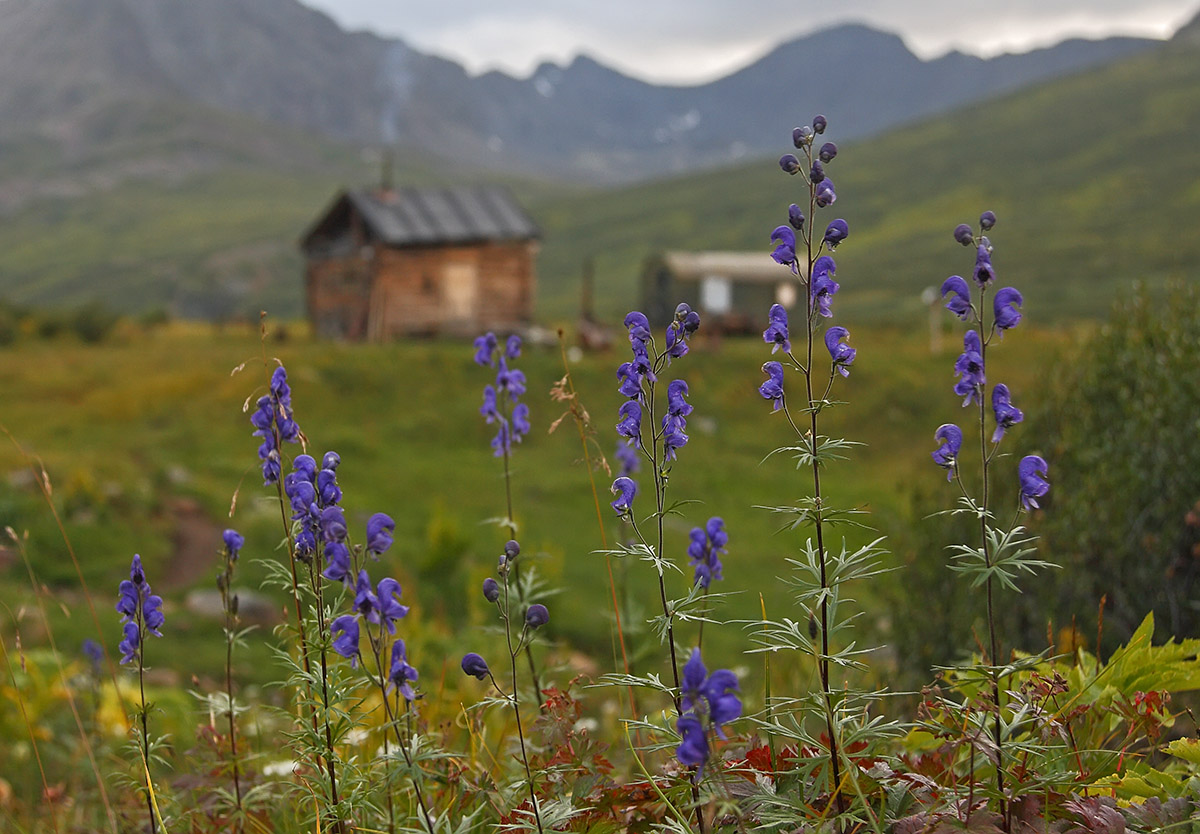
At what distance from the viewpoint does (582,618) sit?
1543cm

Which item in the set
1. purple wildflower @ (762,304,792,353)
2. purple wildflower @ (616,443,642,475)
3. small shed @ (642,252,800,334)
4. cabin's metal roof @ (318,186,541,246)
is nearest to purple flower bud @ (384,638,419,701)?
purple wildflower @ (762,304,792,353)

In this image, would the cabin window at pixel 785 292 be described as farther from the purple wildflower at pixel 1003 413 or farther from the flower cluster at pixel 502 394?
the purple wildflower at pixel 1003 413

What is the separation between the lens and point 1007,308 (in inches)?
125

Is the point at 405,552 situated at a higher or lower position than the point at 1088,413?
lower

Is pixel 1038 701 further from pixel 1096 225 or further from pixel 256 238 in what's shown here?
pixel 256 238

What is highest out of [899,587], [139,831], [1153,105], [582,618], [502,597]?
[1153,105]

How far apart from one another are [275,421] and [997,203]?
146 m

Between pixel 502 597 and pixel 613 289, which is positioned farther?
pixel 613 289

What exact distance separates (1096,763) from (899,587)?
20.6 feet

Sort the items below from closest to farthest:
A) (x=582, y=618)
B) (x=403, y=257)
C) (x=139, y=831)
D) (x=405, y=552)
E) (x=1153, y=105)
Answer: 1. (x=139, y=831)
2. (x=582, y=618)
3. (x=405, y=552)
4. (x=403, y=257)
5. (x=1153, y=105)

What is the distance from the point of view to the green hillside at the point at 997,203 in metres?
103

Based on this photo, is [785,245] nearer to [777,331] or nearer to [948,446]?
[777,331]

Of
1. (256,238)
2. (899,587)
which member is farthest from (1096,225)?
(899,587)

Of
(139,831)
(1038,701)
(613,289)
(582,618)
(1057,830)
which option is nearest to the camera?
(1057,830)
